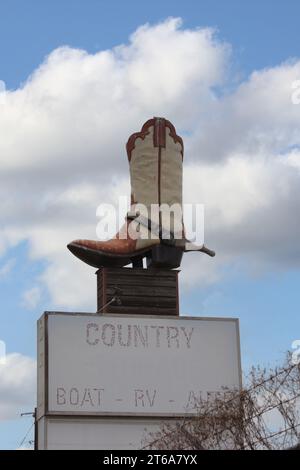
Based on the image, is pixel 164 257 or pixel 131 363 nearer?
pixel 131 363

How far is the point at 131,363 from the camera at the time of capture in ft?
107

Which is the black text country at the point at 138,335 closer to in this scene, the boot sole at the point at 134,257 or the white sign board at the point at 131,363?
the white sign board at the point at 131,363

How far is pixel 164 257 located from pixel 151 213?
1.31 m

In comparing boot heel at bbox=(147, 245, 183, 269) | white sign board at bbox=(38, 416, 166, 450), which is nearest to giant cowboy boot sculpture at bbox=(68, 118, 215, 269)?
boot heel at bbox=(147, 245, 183, 269)

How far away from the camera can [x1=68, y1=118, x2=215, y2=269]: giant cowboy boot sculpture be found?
3303cm

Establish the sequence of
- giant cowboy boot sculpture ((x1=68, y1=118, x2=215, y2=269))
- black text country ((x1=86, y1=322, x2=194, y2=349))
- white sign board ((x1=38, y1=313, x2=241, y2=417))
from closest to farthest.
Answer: white sign board ((x1=38, y1=313, x2=241, y2=417)), black text country ((x1=86, y1=322, x2=194, y2=349)), giant cowboy boot sculpture ((x1=68, y1=118, x2=215, y2=269))

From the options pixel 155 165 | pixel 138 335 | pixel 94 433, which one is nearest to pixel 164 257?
pixel 138 335

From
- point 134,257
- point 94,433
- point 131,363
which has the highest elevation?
point 134,257

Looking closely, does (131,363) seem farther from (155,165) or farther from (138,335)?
(155,165)

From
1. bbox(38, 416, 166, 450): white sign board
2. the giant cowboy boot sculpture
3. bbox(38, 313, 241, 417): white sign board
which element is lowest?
bbox(38, 416, 166, 450): white sign board

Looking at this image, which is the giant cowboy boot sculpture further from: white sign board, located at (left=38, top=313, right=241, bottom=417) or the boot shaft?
white sign board, located at (left=38, top=313, right=241, bottom=417)

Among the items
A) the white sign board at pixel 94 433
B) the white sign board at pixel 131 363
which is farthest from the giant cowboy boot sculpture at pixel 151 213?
the white sign board at pixel 94 433

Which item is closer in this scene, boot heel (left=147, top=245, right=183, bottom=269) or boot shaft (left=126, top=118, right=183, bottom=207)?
boot heel (left=147, top=245, right=183, bottom=269)
